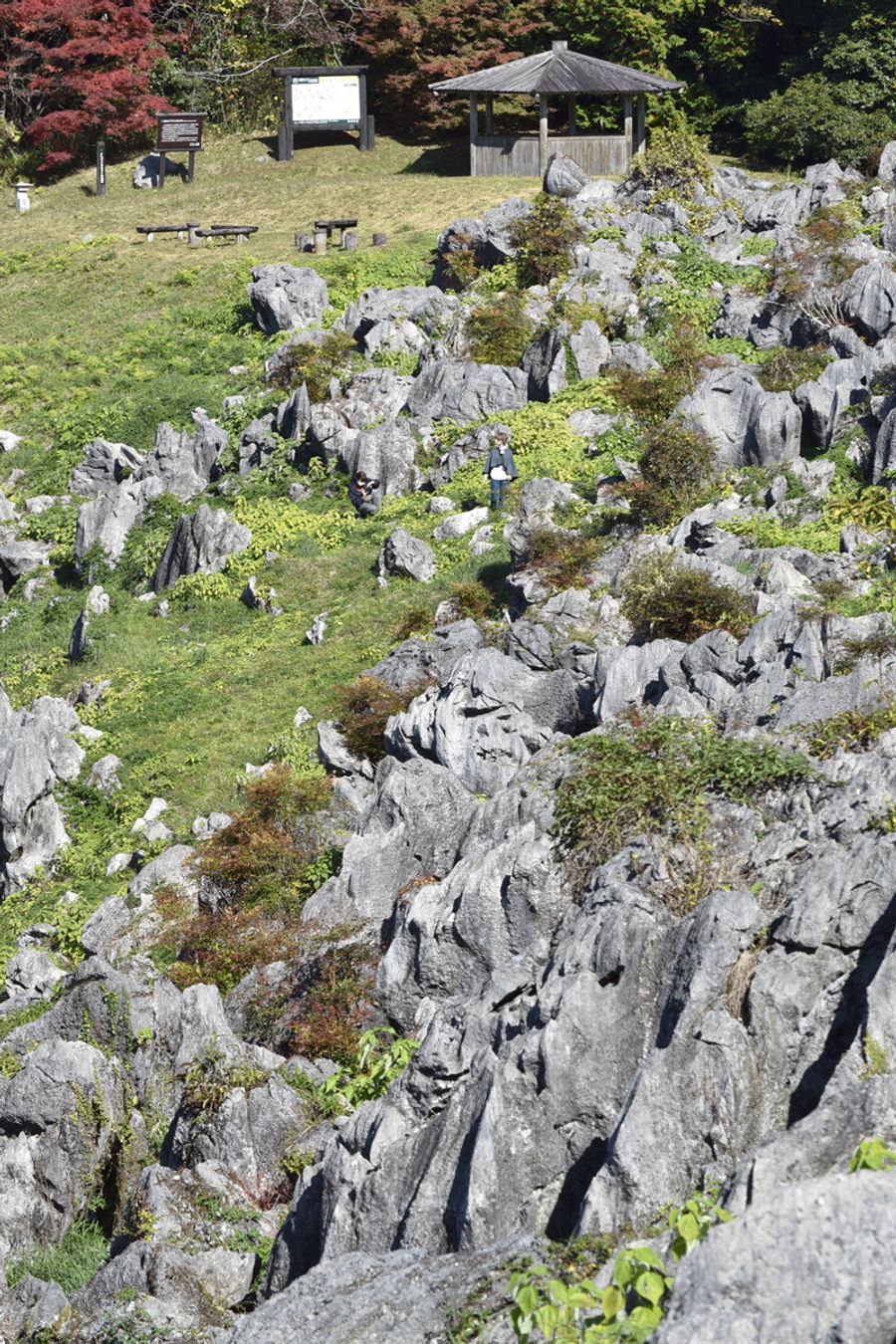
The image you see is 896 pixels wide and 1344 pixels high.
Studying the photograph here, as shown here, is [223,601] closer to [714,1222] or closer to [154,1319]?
[154,1319]

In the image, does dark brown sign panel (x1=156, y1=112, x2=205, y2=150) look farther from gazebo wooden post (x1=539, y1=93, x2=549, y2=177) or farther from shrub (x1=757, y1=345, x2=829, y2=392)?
shrub (x1=757, y1=345, x2=829, y2=392)

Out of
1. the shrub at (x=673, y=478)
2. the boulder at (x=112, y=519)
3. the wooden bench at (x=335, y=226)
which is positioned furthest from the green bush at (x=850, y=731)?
the wooden bench at (x=335, y=226)

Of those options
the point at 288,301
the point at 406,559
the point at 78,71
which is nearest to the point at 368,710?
the point at 406,559

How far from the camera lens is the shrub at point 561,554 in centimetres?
2536

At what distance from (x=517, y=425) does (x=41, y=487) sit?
34.9 feet

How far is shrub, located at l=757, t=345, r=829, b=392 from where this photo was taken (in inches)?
1201

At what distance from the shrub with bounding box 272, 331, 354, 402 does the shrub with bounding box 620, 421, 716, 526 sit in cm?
992

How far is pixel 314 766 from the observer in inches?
927

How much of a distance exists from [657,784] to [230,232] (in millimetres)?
34383

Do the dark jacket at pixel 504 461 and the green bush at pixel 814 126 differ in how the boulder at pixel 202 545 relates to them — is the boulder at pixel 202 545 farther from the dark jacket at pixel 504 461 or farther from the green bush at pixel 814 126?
the green bush at pixel 814 126

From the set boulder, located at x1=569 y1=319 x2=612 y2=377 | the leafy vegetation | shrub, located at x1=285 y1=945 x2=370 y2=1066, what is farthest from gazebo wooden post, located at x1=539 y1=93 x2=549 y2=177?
the leafy vegetation

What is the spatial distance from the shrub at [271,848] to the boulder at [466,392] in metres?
13.1

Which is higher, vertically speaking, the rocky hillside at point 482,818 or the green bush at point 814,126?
the green bush at point 814,126

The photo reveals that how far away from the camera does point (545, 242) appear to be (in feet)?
124
